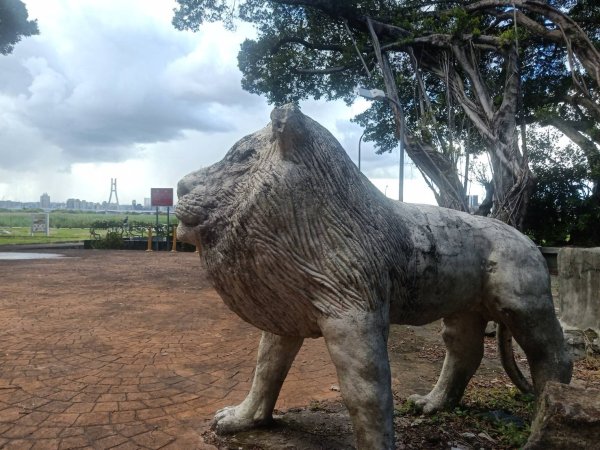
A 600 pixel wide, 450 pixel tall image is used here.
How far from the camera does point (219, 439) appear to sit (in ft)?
9.84

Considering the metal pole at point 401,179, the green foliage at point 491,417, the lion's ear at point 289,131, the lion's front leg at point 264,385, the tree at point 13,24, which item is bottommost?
the green foliage at point 491,417

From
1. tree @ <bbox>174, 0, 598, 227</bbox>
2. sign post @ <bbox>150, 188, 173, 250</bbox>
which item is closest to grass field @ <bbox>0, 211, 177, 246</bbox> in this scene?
sign post @ <bbox>150, 188, 173, 250</bbox>

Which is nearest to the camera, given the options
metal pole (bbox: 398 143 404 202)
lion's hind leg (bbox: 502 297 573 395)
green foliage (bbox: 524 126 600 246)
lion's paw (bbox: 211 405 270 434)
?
lion's hind leg (bbox: 502 297 573 395)

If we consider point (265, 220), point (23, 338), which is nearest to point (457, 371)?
point (265, 220)

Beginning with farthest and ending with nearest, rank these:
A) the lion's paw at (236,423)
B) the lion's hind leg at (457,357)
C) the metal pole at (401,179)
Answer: the metal pole at (401,179) < the lion's hind leg at (457,357) < the lion's paw at (236,423)

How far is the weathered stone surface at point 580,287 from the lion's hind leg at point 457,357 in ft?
9.79

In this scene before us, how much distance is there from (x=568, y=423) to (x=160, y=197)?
68.5 ft

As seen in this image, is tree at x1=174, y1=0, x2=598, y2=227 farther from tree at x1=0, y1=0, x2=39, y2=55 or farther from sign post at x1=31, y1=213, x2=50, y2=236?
sign post at x1=31, y1=213, x2=50, y2=236

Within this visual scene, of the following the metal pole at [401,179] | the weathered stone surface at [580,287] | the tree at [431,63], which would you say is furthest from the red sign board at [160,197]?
the weathered stone surface at [580,287]

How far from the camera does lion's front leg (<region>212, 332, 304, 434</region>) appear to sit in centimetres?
290

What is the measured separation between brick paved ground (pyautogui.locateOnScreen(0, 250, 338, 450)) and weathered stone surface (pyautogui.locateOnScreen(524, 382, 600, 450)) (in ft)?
6.42

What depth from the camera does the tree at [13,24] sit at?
50.7 ft

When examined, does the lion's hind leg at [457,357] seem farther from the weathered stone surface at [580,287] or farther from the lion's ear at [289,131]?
the weathered stone surface at [580,287]

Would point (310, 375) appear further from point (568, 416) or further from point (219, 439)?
point (568, 416)
